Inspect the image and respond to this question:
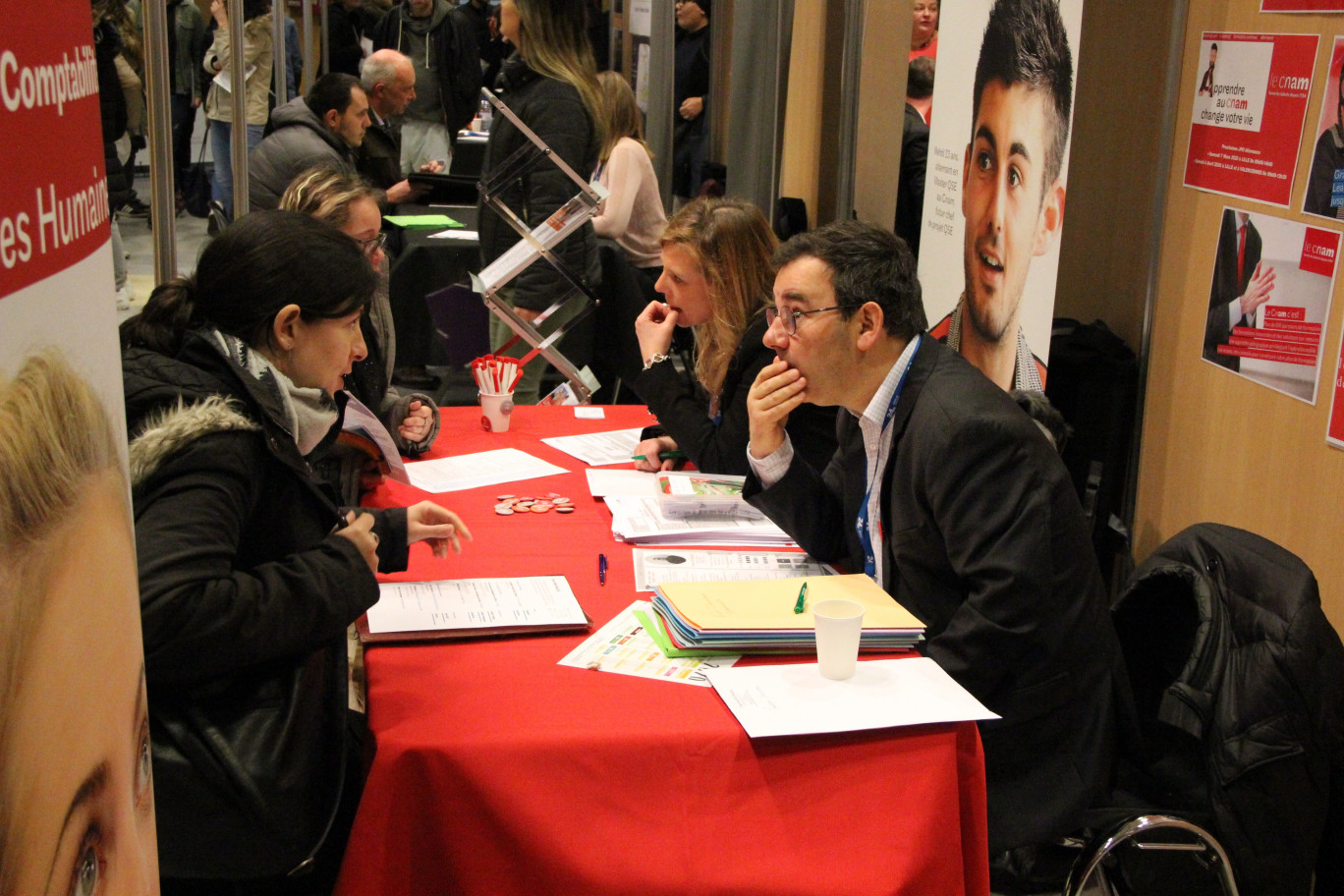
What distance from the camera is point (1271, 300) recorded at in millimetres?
2512

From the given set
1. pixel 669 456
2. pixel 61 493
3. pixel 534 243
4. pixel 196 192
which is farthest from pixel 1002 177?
pixel 61 493

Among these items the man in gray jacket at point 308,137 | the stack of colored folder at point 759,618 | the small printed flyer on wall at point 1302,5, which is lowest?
the stack of colored folder at point 759,618

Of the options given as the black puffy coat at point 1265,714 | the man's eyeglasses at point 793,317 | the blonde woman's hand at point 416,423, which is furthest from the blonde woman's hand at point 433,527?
the black puffy coat at point 1265,714

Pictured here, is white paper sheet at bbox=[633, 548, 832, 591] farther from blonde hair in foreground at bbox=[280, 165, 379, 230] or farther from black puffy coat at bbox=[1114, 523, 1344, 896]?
blonde hair in foreground at bbox=[280, 165, 379, 230]

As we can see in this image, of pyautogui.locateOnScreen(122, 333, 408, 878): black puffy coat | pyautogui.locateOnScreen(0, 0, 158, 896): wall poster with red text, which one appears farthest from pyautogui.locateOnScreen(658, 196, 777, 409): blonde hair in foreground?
pyautogui.locateOnScreen(0, 0, 158, 896): wall poster with red text

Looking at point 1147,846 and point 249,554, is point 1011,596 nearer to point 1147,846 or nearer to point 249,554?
point 1147,846

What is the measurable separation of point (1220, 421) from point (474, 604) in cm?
185

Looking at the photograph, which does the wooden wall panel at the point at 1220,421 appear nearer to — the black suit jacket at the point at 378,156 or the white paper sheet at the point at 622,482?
the white paper sheet at the point at 622,482

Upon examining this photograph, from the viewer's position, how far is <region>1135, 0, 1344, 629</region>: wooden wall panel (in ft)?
7.69

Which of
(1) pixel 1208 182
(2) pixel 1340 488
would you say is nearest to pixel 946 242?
(1) pixel 1208 182

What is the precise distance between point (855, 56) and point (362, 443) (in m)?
3.36

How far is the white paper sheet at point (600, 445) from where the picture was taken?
265cm

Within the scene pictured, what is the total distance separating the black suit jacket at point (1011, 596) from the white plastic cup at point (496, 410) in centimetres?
123

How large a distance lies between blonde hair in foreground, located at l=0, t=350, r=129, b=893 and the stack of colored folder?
1.07 metres
